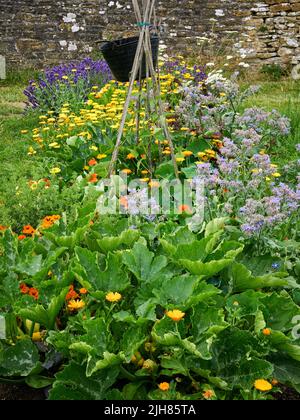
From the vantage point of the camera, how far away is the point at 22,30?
10648 mm

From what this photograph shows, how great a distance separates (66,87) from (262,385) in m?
5.01

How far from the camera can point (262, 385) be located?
244 centimetres

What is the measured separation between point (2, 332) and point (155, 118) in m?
2.26

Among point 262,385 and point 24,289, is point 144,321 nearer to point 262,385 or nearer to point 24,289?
point 262,385

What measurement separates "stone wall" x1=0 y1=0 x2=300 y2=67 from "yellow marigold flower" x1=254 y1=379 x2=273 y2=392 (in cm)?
864

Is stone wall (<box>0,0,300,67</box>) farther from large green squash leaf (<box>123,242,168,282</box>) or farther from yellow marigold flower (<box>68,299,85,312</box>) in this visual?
yellow marigold flower (<box>68,299,85,312</box>)

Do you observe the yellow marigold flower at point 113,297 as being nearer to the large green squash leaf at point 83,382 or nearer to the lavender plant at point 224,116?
the large green squash leaf at point 83,382

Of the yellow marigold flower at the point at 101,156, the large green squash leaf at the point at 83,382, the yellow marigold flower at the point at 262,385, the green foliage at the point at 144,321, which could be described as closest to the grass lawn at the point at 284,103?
the yellow marigold flower at the point at 101,156

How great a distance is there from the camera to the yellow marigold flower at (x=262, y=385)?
7.93ft

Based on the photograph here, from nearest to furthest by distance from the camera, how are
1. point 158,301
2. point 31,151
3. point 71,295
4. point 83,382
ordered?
point 83,382, point 158,301, point 71,295, point 31,151

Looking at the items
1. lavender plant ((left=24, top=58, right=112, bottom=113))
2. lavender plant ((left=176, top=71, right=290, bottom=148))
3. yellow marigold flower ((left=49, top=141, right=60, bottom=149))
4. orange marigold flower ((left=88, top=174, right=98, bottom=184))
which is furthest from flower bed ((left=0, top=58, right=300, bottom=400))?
lavender plant ((left=24, top=58, right=112, bottom=113))

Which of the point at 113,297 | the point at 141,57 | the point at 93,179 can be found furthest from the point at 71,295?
the point at 141,57
